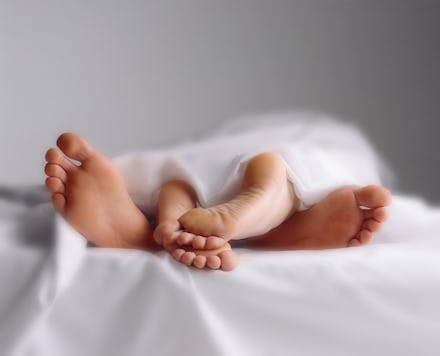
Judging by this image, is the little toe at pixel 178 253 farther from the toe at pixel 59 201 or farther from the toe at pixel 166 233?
the toe at pixel 59 201

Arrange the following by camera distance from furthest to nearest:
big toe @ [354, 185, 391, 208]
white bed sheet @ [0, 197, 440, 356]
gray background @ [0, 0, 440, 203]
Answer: gray background @ [0, 0, 440, 203]
big toe @ [354, 185, 391, 208]
white bed sheet @ [0, 197, 440, 356]

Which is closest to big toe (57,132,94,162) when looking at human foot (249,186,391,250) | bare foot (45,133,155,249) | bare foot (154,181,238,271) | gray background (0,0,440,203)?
bare foot (45,133,155,249)

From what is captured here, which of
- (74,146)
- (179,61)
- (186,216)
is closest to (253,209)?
(186,216)

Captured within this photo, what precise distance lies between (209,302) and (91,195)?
0.59 ft

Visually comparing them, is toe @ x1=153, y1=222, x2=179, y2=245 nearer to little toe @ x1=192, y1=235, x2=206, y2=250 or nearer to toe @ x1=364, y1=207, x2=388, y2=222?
little toe @ x1=192, y1=235, x2=206, y2=250

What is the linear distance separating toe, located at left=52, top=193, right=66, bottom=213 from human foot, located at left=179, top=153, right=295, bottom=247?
0.42 feet

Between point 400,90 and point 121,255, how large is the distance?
80cm

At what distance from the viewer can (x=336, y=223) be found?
79 cm

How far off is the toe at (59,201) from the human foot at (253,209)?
0.13m

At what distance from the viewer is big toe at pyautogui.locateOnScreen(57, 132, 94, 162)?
70 cm

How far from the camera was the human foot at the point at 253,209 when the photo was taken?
0.68 m

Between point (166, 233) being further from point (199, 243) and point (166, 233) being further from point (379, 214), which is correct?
point (379, 214)

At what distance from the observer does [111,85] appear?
1231mm

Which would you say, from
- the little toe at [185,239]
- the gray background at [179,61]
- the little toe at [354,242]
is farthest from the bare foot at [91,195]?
the gray background at [179,61]
